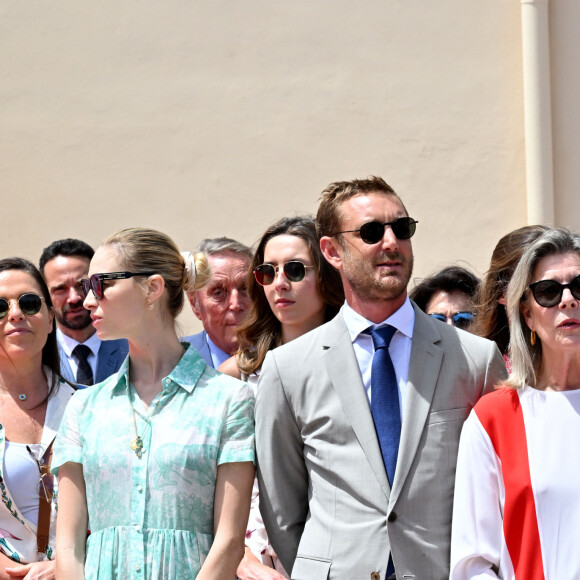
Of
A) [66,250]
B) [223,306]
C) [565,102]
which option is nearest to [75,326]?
[66,250]

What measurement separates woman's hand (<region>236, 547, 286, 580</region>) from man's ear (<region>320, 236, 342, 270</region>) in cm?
113

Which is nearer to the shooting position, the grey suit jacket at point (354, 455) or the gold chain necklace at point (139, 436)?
the grey suit jacket at point (354, 455)

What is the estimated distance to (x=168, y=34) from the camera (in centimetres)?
695

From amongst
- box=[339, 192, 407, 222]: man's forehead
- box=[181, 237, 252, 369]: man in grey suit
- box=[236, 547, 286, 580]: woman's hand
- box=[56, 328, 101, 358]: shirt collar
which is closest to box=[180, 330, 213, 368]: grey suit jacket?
box=[181, 237, 252, 369]: man in grey suit

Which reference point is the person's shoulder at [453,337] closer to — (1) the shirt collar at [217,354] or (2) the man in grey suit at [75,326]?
(1) the shirt collar at [217,354]

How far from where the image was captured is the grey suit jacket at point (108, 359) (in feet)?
16.5

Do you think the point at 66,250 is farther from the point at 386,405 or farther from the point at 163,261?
the point at 386,405

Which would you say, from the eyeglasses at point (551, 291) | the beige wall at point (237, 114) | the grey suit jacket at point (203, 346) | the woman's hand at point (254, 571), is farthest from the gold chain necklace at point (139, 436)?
the beige wall at point (237, 114)

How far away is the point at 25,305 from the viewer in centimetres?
384

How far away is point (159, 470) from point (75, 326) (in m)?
2.31

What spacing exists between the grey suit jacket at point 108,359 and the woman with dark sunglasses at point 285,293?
106 cm

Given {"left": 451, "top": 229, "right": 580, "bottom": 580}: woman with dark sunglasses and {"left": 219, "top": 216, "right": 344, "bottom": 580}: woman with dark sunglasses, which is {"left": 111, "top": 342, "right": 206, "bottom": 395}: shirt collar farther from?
{"left": 451, "top": 229, "right": 580, "bottom": 580}: woman with dark sunglasses

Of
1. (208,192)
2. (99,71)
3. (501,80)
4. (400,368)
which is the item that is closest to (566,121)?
(501,80)

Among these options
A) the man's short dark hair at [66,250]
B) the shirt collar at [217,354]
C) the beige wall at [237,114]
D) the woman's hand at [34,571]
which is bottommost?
the woman's hand at [34,571]
